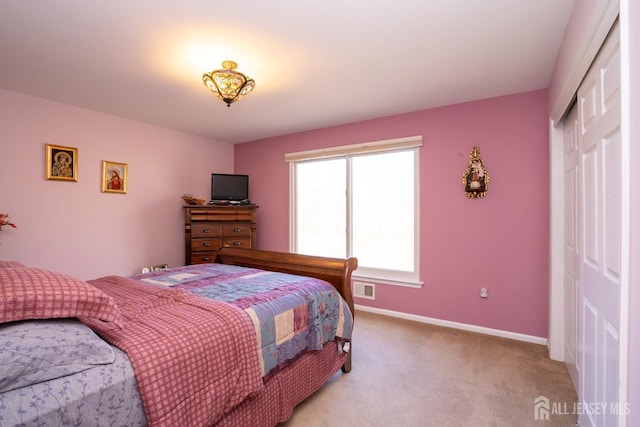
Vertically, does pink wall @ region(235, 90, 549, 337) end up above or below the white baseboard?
above

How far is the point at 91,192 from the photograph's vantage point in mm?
3525

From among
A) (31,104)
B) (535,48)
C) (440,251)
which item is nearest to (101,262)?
(31,104)

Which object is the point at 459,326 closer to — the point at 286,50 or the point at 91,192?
the point at 286,50

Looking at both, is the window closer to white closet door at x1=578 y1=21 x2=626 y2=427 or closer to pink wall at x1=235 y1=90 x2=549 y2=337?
pink wall at x1=235 y1=90 x2=549 y2=337

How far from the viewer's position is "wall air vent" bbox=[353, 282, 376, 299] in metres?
3.78

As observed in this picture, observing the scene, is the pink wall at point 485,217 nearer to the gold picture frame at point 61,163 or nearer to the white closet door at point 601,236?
the white closet door at point 601,236

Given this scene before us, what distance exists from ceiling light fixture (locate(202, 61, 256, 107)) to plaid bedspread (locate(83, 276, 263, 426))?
155cm

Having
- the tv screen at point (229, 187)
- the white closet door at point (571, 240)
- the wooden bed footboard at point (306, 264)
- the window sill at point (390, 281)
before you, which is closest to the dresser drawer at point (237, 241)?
the tv screen at point (229, 187)

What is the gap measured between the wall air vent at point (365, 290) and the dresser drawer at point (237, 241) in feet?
5.48

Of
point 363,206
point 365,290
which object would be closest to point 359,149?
point 363,206

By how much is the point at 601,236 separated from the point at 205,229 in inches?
157

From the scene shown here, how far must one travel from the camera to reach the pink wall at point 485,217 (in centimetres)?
287

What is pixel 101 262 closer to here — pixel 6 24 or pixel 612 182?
pixel 6 24

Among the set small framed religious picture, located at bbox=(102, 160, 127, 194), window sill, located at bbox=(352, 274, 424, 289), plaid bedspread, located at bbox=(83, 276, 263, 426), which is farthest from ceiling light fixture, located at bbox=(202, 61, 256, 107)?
window sill, located at bbox=(352, 274, 424, 289)
